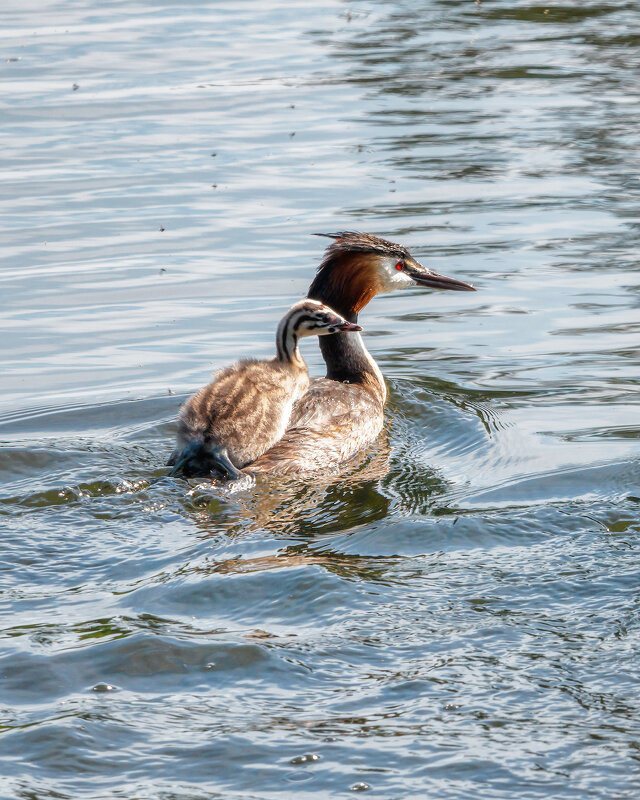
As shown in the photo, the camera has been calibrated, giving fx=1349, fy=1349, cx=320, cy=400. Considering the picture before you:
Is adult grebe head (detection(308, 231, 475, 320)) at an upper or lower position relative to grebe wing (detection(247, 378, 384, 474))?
upper

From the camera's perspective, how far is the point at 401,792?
419 centimetres

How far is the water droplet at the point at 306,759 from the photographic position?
434cm

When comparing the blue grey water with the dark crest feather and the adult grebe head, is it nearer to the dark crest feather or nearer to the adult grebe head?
the adult grebe head

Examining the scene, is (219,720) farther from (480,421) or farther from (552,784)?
(480,421)

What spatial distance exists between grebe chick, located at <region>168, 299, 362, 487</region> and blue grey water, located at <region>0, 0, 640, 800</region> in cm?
20

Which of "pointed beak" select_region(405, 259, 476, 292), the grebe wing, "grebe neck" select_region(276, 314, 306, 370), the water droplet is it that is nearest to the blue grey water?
the water droplet

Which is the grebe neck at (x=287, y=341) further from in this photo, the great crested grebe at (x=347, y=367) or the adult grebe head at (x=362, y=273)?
the adult grebe head at (x=362, y=273)

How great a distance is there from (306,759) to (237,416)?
2.83 meters

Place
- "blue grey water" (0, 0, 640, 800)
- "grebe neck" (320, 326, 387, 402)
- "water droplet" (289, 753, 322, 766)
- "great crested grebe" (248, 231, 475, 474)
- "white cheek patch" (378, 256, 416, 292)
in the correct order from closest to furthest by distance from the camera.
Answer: "water droplet" (289, 753, 322, 766)
"blue grey water" (0, 0, 640, 800)
"great crested grebe" (248, 231, 475, 474)
"grebe neck" (320, 326, 387, 402)
"white cheek patch" (378, 256, 416, 292)

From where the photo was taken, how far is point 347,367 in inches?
339

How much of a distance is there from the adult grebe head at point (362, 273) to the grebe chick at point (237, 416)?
1.07m

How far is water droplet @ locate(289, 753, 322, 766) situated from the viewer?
4344 millimetres

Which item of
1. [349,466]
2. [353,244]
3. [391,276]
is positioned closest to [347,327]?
[349,466]

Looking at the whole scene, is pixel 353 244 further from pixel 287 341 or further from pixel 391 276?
pixel 287 341
